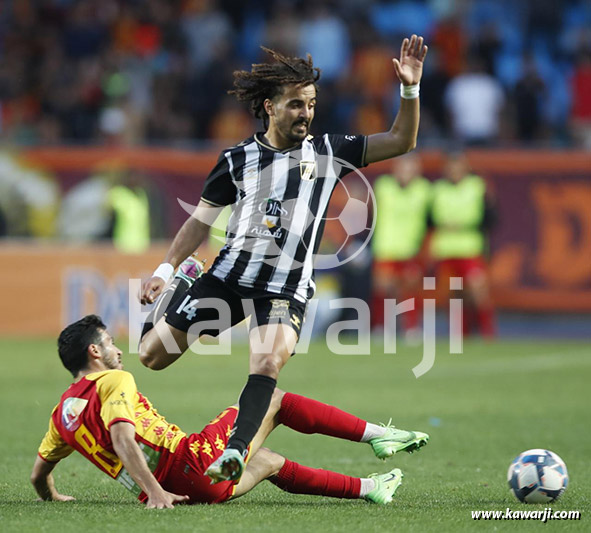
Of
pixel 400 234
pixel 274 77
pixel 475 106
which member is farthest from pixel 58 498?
pixel 475 106

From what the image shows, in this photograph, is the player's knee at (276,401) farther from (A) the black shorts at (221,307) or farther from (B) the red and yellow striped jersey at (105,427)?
(B) the red and yellow striped jersey at (105,427)

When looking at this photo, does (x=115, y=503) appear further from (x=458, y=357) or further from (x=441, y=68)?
(x=441, y=68)

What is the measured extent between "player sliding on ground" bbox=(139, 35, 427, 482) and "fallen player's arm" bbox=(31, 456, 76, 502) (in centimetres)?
104

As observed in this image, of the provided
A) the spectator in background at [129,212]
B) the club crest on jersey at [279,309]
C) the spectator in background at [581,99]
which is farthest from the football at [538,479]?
the spectator in background at [581,99]

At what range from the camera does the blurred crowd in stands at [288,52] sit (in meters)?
16.9

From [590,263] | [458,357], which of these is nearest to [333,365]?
[458,357]

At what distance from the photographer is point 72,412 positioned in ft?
16.9

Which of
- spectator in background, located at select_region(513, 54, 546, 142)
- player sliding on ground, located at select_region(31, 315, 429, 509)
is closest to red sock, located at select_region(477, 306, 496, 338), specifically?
spectator in background, located at select_region(513, 54, 546, 142)

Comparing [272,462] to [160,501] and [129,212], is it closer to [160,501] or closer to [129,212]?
[160,501]

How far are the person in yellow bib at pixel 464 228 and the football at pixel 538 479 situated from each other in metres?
9.46

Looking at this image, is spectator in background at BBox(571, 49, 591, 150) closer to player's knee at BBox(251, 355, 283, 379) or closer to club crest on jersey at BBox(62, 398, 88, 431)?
player's knee at BBox(251, 355, 283, 379)

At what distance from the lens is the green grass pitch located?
5.02m

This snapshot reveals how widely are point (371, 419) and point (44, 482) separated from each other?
143 inches

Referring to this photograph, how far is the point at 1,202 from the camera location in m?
15.7
